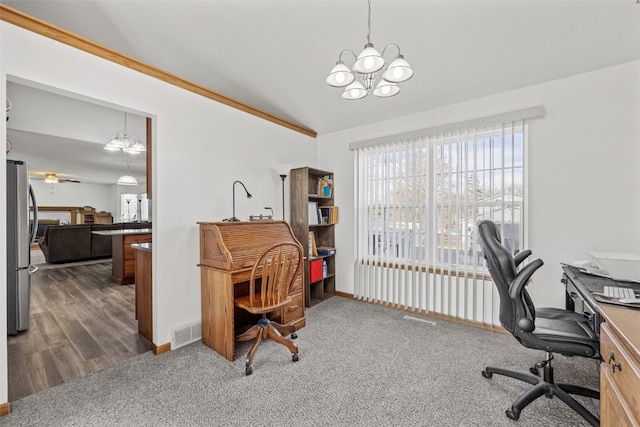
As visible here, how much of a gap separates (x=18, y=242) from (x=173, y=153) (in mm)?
1742

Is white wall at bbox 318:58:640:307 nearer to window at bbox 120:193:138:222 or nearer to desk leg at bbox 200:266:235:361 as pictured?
desk leg at bbox 200:266:235:361

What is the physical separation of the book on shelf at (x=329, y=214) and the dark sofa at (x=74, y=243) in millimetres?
5683

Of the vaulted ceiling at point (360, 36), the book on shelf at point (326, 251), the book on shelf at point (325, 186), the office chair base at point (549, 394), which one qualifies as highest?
the vaulted ceiling at point (360, 36)

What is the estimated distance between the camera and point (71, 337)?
2.58 metres

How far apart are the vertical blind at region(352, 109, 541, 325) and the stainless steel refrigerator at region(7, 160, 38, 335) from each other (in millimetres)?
3498

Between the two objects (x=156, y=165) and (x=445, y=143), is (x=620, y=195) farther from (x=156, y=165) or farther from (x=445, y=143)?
(x=156, y=165)

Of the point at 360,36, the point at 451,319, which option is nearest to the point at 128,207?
the point at 360,36

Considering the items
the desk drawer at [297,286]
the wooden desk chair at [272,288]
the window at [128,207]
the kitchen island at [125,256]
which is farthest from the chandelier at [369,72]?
the window at [128,207]

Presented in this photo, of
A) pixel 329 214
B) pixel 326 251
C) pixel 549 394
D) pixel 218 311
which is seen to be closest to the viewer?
pixel 549 394

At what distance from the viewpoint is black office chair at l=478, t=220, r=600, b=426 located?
151 centimetres

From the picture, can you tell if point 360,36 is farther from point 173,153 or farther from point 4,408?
point 4,408

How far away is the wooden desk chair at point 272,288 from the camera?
2145mm

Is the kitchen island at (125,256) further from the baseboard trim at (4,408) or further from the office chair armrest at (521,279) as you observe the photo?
the office chair armrest at (521,279)

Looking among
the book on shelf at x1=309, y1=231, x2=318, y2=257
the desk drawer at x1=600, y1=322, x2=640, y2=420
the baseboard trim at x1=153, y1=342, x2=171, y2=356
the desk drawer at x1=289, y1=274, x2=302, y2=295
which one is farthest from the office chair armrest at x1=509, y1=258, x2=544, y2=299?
the baseboard trim at x1=153, y1=342, x2=171, y2=356
